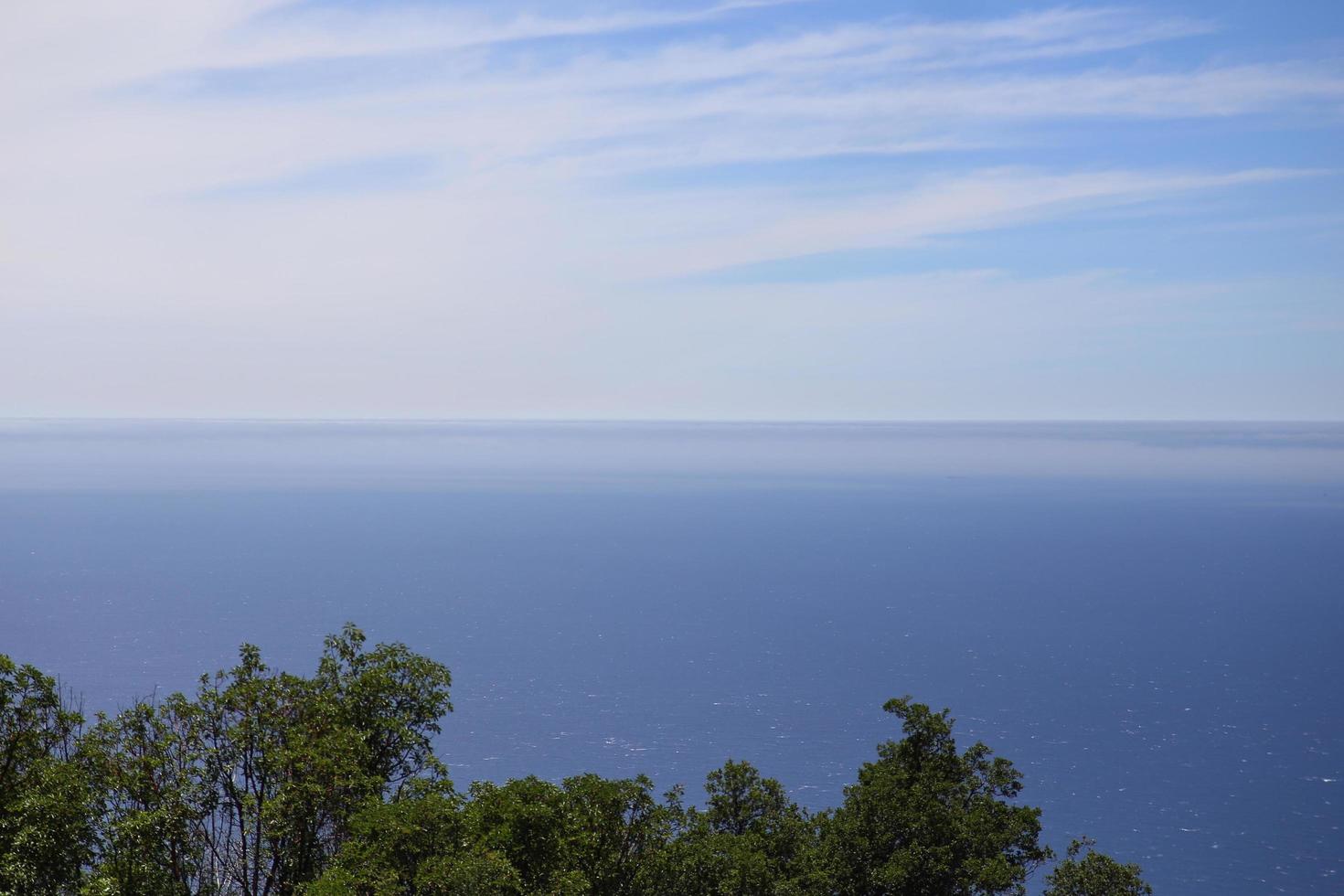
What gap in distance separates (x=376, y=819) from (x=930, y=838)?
667 inches

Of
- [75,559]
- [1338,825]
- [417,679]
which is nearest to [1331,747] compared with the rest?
[1338,825]

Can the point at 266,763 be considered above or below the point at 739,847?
above

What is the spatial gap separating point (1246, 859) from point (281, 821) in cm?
8046

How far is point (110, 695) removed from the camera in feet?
346

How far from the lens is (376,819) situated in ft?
69.2

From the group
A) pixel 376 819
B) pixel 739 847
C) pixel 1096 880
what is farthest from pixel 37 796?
pixel 1096 880

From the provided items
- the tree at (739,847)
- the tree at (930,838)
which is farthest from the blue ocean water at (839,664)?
the tree at (930,838)

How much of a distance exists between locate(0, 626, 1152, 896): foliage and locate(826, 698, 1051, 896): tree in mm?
62

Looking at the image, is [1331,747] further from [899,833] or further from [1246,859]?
[899,833]

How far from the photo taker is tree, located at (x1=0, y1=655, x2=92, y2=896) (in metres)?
21.0

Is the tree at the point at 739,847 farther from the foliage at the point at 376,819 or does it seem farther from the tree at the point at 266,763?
the tree at the point at 266,763

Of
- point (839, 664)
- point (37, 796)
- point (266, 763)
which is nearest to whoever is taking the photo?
point (37, 796)

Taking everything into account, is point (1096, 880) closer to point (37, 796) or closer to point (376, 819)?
point (376, 819)

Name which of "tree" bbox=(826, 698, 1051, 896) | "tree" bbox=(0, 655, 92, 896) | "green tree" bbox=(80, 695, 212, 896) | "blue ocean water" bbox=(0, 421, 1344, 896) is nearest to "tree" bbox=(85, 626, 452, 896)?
"green tree" bbox=(80, 695, 212, 896)
